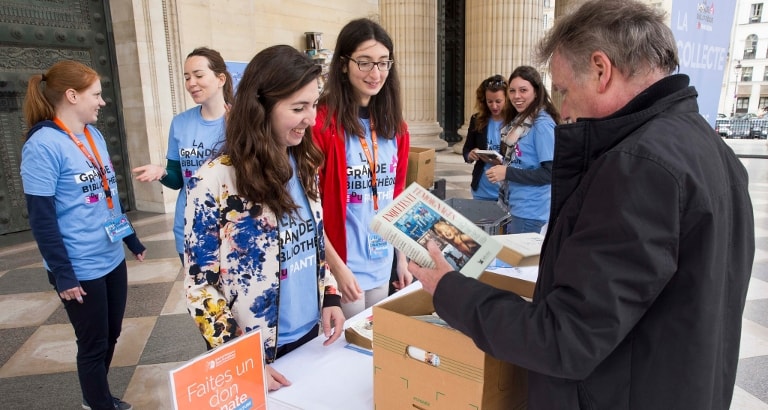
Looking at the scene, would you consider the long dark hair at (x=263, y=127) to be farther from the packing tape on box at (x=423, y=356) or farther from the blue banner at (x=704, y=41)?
the blue banner at (x=704, y=41)

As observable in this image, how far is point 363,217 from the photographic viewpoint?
2.19m

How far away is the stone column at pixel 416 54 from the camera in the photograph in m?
11.4

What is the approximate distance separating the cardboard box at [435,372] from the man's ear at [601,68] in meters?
0.57

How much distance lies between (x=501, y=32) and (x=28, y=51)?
369 inches

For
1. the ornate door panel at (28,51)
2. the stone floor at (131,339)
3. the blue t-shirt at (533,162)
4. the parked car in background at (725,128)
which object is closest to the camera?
the stone floor at (131,339)

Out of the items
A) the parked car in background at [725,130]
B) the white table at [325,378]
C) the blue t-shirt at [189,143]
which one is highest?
the blue t-shirt at [189,143]

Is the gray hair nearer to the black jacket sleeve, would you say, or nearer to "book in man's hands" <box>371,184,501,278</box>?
"book in man's hands" <box>371,184,501,278</box>

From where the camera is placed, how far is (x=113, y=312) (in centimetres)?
244

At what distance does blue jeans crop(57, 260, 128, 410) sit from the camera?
2244 mm

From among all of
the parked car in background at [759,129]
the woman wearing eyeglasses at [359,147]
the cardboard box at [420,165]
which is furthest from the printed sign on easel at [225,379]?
the parked car in background at [759,129]

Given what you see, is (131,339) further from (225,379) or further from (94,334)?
(225,379)

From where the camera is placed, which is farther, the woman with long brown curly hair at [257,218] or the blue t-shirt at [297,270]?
the blue t-shirt at [297,270]

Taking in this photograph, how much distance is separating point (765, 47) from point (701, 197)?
61.3 m

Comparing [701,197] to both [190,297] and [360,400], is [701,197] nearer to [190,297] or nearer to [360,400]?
[360,400]
